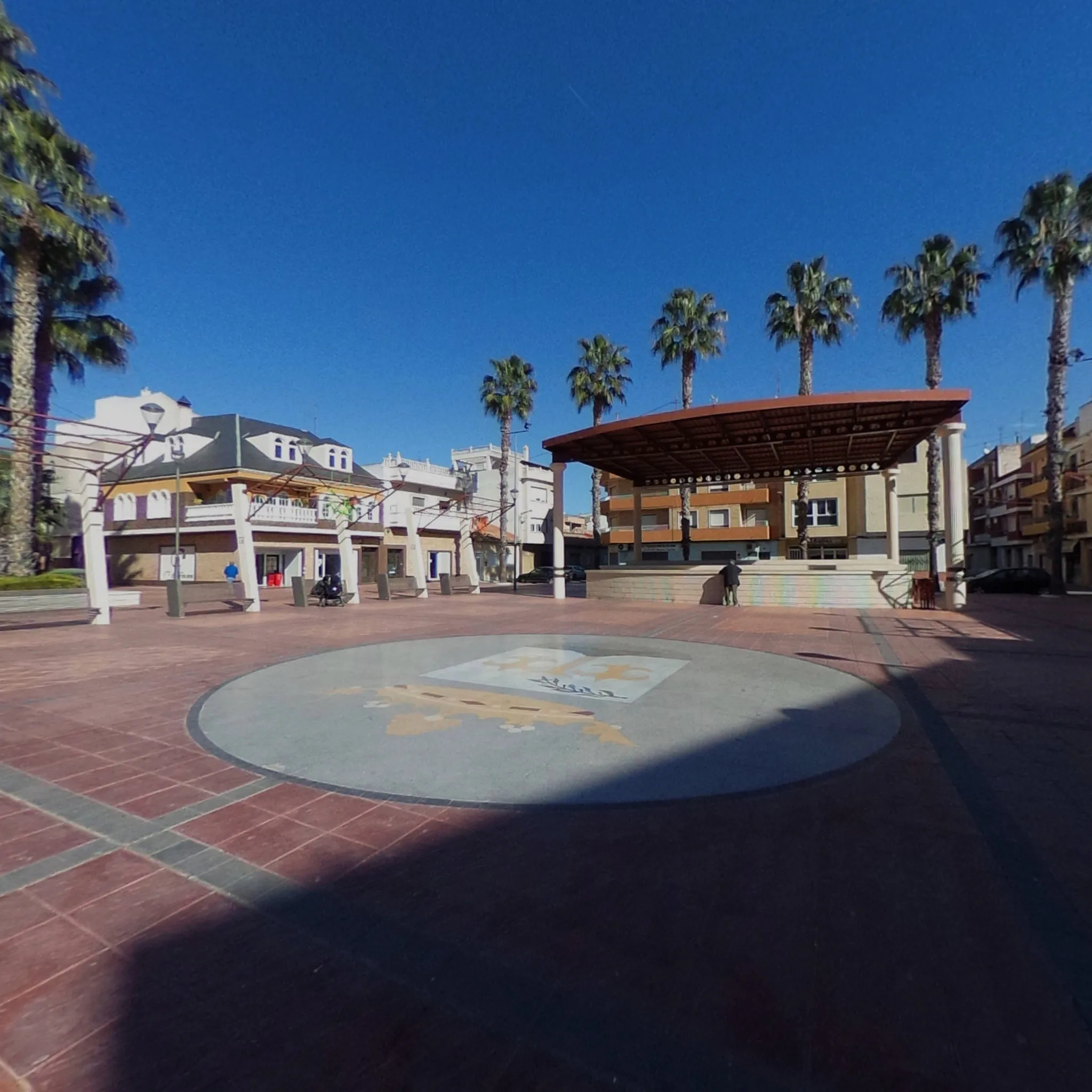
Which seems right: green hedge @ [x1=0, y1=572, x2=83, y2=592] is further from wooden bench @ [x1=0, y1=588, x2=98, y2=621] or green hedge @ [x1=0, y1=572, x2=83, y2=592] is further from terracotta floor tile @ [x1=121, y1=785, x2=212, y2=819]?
terracotta floor tile @ [x1=121, y1=785, x2=212, y2=819]

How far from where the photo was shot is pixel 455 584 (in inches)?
1112

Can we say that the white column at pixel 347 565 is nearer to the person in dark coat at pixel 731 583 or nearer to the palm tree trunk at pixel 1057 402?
the person in dark coat at pixel 731 583

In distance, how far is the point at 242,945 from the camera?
101 inches

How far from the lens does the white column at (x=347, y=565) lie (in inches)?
843

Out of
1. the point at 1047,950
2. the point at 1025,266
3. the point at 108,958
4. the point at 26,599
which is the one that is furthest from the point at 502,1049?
the point at 1025,266

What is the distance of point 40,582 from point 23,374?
6457mm

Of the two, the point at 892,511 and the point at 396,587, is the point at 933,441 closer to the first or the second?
the point at 892,511

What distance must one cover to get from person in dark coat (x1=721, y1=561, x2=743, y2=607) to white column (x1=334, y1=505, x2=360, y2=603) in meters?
13.5

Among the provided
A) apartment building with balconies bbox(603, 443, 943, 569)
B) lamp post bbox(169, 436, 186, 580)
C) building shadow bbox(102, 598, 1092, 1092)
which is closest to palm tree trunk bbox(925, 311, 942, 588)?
apartment building with balconies bbox(603, 443, 943, 569)

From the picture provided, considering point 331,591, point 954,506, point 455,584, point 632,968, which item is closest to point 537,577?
point 455,584

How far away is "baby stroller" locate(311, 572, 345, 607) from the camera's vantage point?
69.3 feet

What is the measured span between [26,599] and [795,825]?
2161cm

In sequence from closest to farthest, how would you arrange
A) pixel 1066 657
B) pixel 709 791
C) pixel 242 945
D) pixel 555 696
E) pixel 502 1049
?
pixel 502 1049 < pixel 242 945 < pixel 709 791 < pixel 555 696 < pixel 1066 657

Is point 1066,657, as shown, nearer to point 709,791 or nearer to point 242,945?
point 709,791
